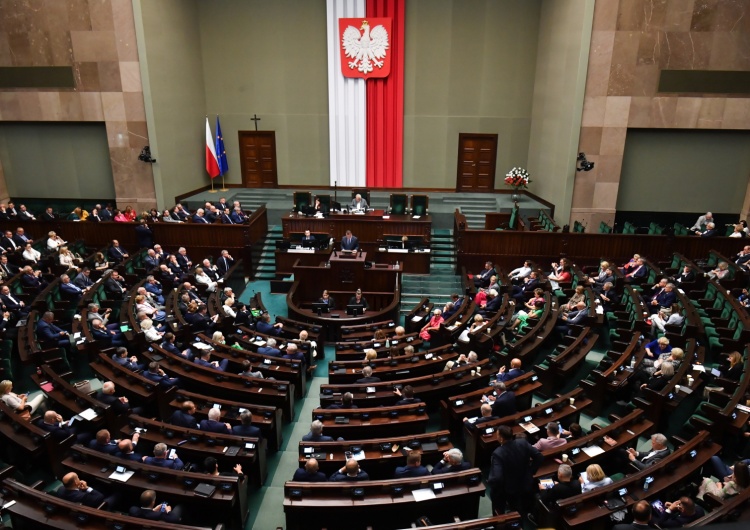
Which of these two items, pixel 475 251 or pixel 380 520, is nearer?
pixel 380 520

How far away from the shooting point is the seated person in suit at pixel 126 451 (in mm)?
5684

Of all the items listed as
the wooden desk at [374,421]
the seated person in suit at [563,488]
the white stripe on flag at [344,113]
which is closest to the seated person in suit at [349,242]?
the white stripe on flag at [344,113]

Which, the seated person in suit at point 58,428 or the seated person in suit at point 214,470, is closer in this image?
the seated person in suit at point 214,470

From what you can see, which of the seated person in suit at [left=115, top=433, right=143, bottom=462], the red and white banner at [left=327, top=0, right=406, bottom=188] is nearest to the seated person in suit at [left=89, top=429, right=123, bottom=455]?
the seated person in suit at [left=115, top=433, right=143, bottom=462]

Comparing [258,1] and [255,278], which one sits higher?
[258,1]

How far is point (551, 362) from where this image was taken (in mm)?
7797

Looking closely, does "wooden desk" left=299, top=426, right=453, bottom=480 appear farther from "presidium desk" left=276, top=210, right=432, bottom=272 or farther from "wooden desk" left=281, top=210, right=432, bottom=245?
"wooden desk" left=281, top=210, right=432, bottom=245

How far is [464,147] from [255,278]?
894cm

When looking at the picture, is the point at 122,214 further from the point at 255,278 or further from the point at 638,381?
the point at 638,381

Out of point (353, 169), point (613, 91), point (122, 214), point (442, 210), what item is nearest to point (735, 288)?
point (613, 91)

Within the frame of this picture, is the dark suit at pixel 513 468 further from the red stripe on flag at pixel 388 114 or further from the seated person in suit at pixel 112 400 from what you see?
the red stripe on flag at pixel 388 114

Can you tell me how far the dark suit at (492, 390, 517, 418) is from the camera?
21.6 ft

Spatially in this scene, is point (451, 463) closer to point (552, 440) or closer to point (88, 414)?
point (552, 440)

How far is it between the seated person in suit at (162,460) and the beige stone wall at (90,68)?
12293 millimetres
